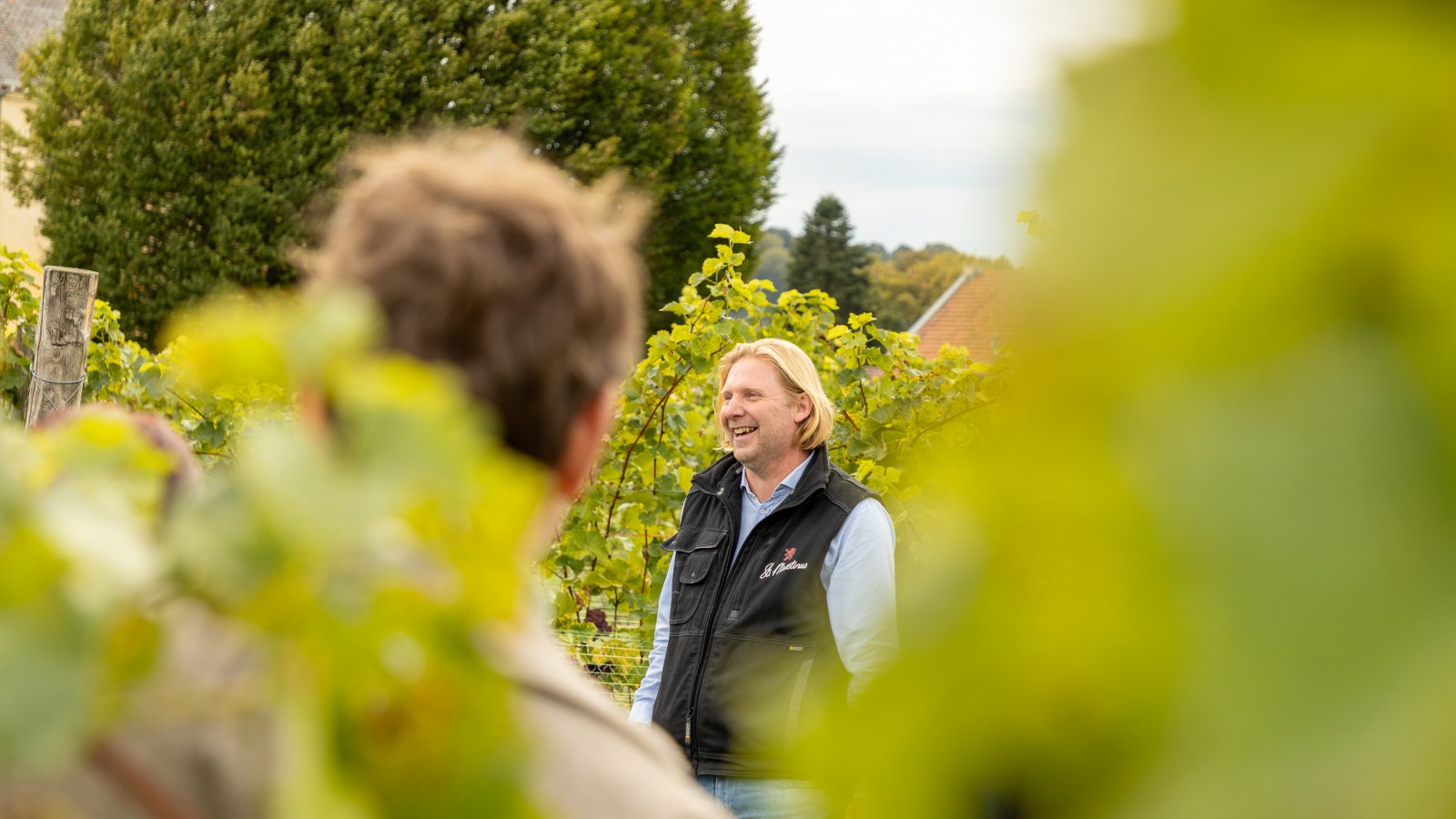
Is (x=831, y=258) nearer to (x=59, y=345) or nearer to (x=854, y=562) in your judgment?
(x=59, y=345)

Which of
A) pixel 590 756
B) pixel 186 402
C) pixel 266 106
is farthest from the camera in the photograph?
pixel 266 106

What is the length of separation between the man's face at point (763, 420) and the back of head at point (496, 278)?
254 cm

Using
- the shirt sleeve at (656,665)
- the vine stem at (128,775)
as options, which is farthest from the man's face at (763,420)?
the vine stem at (128,775)

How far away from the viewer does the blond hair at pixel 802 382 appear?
3688mm

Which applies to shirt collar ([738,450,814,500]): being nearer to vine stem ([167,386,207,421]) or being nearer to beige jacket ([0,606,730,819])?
beige jacket ([0,606,730,819])

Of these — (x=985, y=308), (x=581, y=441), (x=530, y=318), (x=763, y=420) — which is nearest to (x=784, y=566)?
(x=763, y=420)

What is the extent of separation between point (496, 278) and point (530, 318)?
4 cm

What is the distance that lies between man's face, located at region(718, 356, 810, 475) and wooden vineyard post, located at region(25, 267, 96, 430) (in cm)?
289

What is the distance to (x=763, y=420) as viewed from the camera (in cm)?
366

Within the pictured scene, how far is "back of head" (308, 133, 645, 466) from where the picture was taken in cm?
96

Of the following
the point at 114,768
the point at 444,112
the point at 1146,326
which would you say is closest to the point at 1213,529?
the point at 1146,326

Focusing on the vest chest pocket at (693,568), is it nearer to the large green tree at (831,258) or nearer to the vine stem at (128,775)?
the vine stem at (128,775)

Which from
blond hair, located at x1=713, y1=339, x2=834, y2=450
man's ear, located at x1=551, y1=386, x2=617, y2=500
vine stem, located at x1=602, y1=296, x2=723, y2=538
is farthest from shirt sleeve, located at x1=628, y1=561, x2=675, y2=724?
man's ear, located at x1=551, y1=386, x2=617, y2=500

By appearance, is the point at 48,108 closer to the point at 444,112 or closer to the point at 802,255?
the point at 444,112
